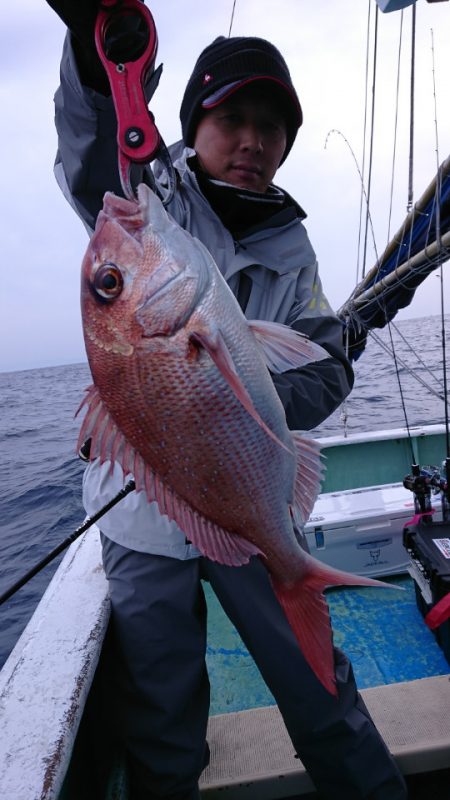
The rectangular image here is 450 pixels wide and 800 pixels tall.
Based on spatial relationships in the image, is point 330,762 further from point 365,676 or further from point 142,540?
point 365,676

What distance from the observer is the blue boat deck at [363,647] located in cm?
308

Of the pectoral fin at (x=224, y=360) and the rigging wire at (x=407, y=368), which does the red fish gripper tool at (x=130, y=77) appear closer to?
the pectoral fin at (x=224, y=360)

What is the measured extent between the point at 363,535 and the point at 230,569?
2.48m

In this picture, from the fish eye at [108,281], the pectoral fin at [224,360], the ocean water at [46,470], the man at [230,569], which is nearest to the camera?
the pectoral fin at [224,360]

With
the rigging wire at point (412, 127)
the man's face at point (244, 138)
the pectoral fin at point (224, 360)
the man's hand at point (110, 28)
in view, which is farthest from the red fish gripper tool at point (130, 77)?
the rigging wire at point (412, 127)

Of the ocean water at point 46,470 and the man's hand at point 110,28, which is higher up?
the man's hand at point 110,28

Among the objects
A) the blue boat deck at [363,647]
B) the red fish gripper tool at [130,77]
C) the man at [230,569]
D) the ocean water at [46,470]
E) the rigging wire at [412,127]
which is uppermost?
the rigging wire at [412,127]

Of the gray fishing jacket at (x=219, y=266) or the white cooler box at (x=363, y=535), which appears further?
the white cooler box at (x=363, y=535)

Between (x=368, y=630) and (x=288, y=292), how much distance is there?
8.72ft

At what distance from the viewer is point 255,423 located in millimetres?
1297

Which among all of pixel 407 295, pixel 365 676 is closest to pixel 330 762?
pixel 365 676

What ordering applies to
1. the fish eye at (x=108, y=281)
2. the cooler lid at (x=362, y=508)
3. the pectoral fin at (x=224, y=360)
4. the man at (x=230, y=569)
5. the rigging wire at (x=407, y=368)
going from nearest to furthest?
the pectoral fin at (x=224, y=360) → the fish eye at (x=108, y=281) → the man at (x=230, y=569) → the cooler lid at (x=362, y=508) → the rigging wire at (x=407, y=368)

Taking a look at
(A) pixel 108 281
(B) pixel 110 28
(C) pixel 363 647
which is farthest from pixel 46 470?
(B) pixel 110 28

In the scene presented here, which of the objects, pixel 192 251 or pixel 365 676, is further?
pixel 365 676
